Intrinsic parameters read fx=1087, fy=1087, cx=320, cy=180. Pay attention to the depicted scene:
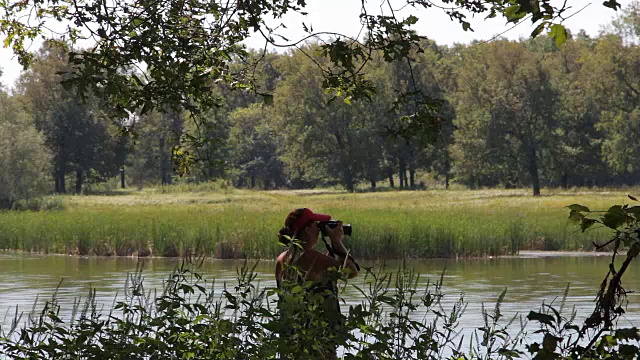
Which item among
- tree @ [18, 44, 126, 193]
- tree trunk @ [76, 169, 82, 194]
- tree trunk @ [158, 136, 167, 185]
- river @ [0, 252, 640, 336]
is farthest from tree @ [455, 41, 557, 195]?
river @ [0, 252, 640, 336]

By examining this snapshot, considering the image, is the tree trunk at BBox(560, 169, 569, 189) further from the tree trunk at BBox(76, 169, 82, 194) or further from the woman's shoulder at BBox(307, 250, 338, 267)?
the woman's shoulder at BBox(307, 250, 338, 267)

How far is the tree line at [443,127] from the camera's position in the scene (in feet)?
218

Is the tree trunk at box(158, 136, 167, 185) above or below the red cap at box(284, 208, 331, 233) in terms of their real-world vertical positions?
above

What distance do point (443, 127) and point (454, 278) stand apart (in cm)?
4837

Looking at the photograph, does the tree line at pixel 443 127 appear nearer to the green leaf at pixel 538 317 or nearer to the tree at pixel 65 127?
the tree at pixel 65 127

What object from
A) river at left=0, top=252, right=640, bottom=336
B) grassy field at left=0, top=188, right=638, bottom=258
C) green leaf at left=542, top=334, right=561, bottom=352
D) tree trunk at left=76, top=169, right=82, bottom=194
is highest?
tree trunk at left=76, top=169, right=82, bottom=194

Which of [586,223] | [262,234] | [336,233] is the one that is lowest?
[262,234]

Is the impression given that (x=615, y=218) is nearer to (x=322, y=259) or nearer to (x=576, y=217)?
(x=576, y=217)

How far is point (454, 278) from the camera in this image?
2170 centimetres

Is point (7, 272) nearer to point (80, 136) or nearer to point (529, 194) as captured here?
point (529, 194)

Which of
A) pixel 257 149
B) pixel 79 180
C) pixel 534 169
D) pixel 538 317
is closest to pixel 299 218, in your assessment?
pixel 538 317

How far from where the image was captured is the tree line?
6656 centimetres

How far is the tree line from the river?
28.2 metres

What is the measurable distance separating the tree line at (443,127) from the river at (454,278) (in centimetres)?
2824
